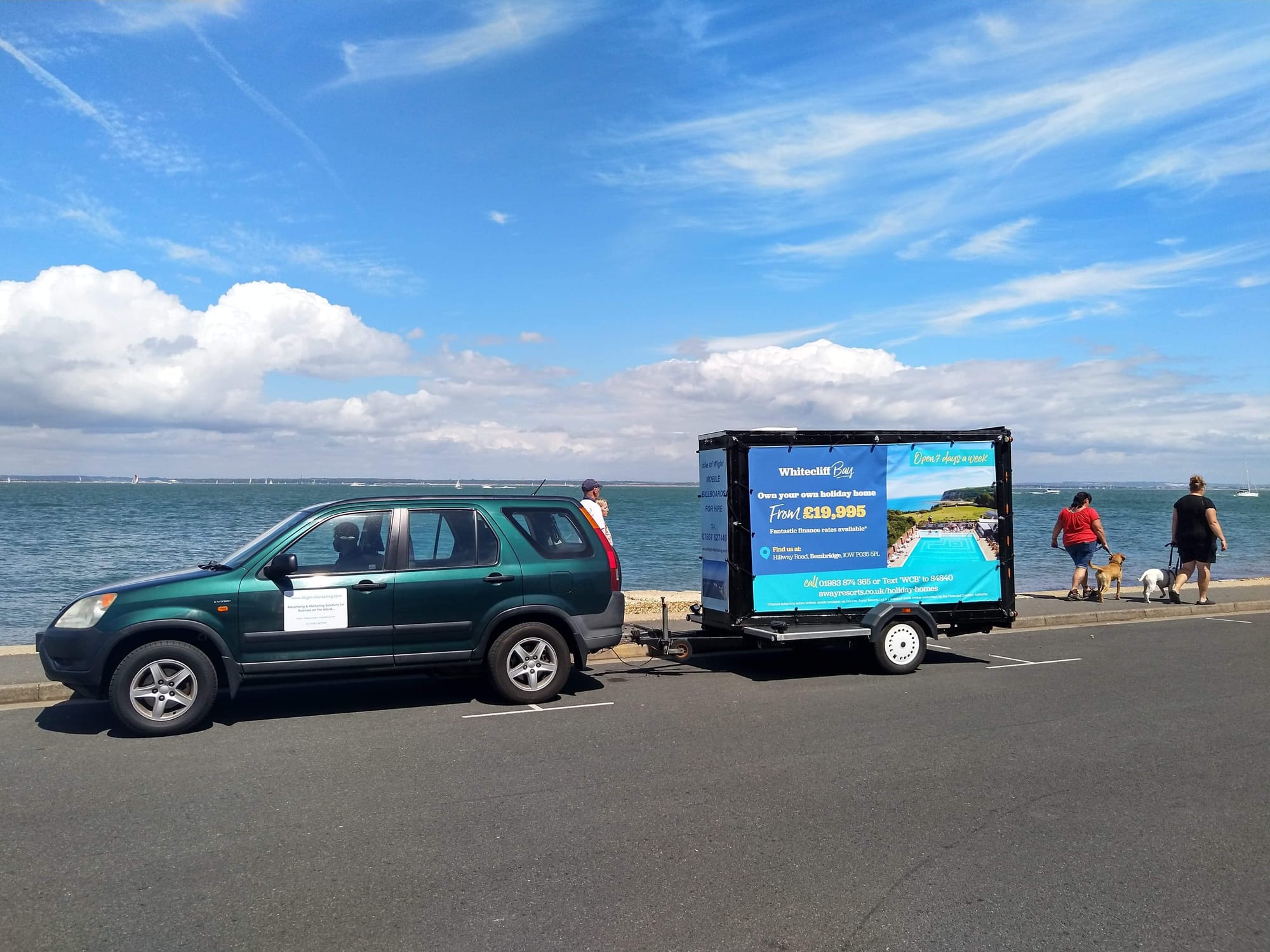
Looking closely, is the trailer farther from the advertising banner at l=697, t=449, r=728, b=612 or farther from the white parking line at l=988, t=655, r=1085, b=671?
the white parking line at l=988, t=655, r=1085, b=671

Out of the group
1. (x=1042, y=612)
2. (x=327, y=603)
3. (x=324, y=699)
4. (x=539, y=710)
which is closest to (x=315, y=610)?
(x=327, y=603)

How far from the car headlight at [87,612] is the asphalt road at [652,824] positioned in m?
0.82

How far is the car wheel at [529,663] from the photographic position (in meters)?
8.31

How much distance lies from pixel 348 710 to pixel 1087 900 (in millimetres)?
5829

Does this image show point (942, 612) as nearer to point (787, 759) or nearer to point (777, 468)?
point (777, 468)

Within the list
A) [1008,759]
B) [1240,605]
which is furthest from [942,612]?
[1240,605]

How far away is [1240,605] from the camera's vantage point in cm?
1523

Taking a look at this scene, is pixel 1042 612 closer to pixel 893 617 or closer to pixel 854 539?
pixel 893 617

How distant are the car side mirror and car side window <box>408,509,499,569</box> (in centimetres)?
93

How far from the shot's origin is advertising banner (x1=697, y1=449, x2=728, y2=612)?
9.95 meters

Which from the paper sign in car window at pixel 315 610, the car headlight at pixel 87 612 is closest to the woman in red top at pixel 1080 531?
the paper sign in car window at pixel 315 610

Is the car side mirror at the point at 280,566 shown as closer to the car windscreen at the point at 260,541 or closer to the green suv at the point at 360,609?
the green suv at the point at 360,609

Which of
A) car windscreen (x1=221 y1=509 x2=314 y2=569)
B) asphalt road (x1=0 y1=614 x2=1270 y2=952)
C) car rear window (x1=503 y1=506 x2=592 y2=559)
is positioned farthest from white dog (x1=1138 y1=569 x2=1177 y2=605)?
car windscreen (x1=221 y1=509 x2=314 y2=569)

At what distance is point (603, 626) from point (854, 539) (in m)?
2.96
